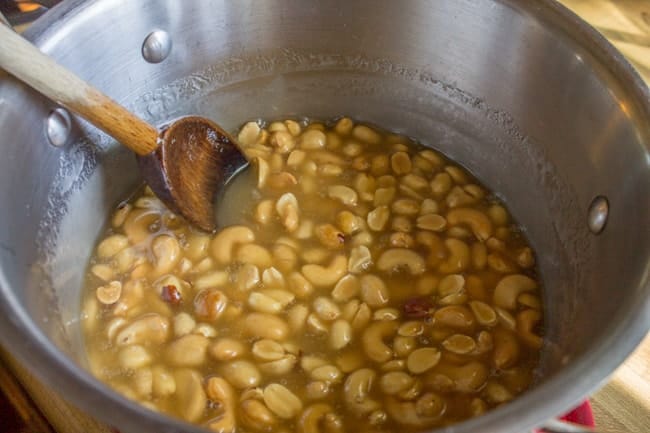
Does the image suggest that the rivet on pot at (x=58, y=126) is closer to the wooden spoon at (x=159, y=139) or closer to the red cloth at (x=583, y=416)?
the wooden spoon at (x=159, y=139)

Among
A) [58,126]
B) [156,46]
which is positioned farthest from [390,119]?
[58,126]

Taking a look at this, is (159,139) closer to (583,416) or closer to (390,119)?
(390,119)

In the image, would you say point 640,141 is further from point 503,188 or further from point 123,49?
point 123,49

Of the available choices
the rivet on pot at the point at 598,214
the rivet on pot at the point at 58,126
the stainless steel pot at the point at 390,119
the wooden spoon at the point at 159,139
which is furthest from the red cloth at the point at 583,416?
the rivet on pot at the point at 58,126

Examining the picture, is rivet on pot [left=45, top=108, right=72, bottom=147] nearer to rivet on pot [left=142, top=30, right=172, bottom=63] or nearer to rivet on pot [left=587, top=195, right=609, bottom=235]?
rivet on pot [left=142, top=30, right=172, bottom=63]

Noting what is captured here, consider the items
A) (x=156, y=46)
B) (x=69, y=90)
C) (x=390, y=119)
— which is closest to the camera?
(x=69, y=90)
